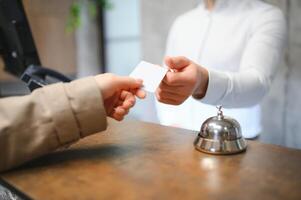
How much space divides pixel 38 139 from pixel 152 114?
1.56m

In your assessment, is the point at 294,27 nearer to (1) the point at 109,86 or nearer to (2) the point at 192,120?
(2) the point at 192,120

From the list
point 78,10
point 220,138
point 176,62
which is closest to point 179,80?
point 176,62

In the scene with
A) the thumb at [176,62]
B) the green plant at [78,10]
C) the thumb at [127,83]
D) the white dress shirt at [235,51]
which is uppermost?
the thumb at [176,62]

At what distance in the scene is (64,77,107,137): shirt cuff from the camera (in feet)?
2.05

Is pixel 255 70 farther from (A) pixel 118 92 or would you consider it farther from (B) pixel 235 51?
(A) pixel 118 92

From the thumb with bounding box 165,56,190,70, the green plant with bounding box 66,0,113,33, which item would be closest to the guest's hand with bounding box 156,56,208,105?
the thumb with bounding box 165,56,190,70

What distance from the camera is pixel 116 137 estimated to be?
2.53ft

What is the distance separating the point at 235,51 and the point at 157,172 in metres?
0.74

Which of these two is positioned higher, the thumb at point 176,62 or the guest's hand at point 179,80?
the thumb at point 176,62

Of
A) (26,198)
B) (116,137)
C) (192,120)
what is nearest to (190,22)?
(192,120)

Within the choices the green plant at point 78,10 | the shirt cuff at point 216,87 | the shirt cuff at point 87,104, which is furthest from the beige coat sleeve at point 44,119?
the green plant at point 78,10

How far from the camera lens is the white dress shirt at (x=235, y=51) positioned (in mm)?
1069

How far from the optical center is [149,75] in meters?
0.70

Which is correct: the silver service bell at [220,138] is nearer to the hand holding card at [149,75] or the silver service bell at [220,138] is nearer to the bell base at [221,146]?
the bell base at [221,146]
